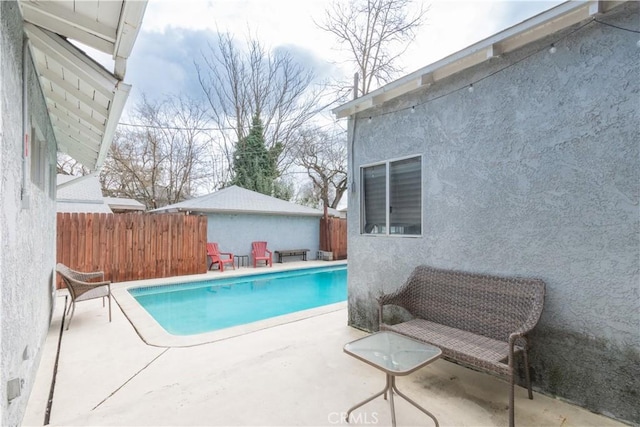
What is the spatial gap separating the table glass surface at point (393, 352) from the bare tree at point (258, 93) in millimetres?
20915

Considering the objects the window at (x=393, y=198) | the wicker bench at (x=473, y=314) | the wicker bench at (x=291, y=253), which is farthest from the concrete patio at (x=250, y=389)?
the wicker bench at (x=291, y=253)

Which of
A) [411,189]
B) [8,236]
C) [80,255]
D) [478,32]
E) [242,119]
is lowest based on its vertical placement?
[80,255]

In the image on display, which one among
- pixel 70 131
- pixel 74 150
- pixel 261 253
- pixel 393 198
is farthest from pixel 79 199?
pixel 393 198

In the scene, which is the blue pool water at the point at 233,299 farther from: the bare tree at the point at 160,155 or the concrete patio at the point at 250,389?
the bare tree at the point at 160,155

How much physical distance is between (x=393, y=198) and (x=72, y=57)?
170 inches

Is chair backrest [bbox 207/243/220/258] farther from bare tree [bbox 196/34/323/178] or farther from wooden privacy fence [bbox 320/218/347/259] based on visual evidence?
bare tree [bbox 196/34/323/178]

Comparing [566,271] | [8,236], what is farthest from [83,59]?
[566,271]

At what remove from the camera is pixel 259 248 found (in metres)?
14.6

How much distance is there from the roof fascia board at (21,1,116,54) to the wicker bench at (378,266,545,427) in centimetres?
413

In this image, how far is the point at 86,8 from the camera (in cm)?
239

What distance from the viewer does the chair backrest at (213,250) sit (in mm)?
12789

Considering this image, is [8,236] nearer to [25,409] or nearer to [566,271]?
[25,409]

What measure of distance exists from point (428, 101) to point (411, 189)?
4.22ft

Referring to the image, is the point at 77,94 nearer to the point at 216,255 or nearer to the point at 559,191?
the point at 559,191
